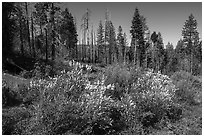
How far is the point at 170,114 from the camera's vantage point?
886cm

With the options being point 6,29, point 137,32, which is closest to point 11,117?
point 6,29

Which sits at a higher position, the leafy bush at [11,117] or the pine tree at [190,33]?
the pine tree at [190,33]

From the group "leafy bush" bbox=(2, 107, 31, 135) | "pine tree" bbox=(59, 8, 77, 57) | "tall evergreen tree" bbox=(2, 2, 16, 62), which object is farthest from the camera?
"pine tree" bbox=(59, 8, 77, 57)

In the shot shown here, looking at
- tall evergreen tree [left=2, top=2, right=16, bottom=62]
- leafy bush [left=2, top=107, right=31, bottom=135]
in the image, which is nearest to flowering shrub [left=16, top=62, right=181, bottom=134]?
leafy bush [left=2, top=107, right=31, bottom=135]

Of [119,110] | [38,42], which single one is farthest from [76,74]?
[38,42]

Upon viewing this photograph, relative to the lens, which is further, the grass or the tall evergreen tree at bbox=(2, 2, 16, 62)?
the tall evergreen tree at bbox=(2, 2, 16, 62)

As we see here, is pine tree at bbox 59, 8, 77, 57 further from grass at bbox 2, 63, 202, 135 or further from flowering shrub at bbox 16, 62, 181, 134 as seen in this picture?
flowering shrub at bbox 16, 62, 181, 134

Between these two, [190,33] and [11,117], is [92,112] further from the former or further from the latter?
[190,33]

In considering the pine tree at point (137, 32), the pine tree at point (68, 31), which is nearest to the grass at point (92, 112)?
the pine tree at point (137, 32)

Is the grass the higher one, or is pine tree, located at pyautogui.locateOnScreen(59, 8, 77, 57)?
pine tree, located at pyautogui.locateOnScreen(59, 8, 77, 57)

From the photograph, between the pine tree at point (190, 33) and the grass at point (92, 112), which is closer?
the grass at point (92, 112)

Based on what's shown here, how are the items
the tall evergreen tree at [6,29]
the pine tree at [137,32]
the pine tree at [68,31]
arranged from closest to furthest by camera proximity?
1. the tall evergreen tree at [6,29]
2. the pine tree at [137,32]
3. the pine tree at [68,31]

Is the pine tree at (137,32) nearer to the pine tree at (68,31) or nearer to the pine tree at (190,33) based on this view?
the pine tree at (190,33)

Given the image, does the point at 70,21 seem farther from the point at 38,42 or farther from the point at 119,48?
the point at 119,48
